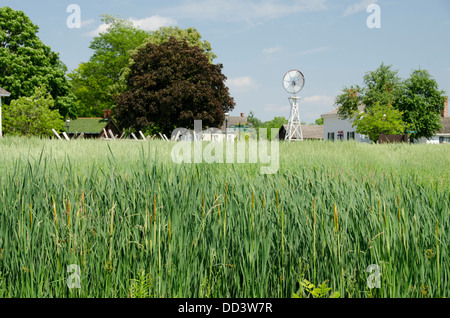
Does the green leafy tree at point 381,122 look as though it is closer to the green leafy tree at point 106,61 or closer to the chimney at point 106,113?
the green leafy tree at point 106,61

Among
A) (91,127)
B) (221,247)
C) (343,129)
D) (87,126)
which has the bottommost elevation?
(221,247)

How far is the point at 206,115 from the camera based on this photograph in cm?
3200

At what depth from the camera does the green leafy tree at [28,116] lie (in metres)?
28.1

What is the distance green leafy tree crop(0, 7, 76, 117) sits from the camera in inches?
1223

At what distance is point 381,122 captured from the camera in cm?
3506

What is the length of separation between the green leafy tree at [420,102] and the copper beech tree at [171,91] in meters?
19.9

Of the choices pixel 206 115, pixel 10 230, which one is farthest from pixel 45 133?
pixel 10 230

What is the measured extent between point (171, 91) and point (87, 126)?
93.6ft

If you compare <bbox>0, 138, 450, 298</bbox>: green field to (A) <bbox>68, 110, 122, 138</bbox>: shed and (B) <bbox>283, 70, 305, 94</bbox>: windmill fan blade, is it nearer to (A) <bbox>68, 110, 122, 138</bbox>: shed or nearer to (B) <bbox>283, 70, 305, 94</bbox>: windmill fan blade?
(B) <bbox>283, 70, 305, 94</bbox>: windmill fan blade

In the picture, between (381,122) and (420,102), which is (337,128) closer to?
(420,102)

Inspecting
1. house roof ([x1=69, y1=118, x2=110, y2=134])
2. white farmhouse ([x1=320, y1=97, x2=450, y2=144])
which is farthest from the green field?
house roof ([x1=69, y1=118, x2=110, y2=134])

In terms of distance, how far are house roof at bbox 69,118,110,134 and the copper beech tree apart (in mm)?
21823

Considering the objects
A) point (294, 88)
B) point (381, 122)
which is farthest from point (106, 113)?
point (381, 122)
